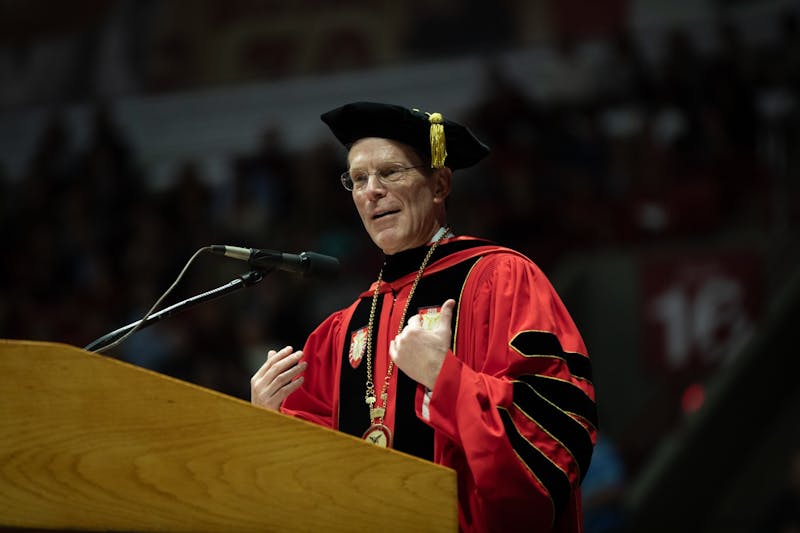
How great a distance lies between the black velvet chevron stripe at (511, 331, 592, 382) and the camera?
2328 millimetres

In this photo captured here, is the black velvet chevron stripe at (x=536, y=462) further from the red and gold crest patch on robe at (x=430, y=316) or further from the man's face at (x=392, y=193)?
the man's face at (x=392, y=193)

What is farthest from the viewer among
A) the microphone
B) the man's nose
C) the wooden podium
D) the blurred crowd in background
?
the blurred crowd in background

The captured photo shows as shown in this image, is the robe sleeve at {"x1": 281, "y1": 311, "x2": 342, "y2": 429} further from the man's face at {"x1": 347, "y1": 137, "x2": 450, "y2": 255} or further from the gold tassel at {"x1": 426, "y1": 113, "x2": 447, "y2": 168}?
the gold tassel at {"x1": 426, "y1": 113, "x2": 447, "y2": 168}

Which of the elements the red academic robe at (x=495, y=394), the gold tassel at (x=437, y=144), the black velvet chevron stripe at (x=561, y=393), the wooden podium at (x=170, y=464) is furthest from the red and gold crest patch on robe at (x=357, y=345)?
the wooden podium at (x=170, y=464)

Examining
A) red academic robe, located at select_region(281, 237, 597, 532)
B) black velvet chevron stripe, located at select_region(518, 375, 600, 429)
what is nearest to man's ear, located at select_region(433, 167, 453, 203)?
red academic robe, located at select_region(281, 237, 597, 532)

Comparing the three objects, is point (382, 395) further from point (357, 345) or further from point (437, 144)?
point (437, 144)

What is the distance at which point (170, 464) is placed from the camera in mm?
1858

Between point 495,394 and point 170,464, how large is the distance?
687 millimetres

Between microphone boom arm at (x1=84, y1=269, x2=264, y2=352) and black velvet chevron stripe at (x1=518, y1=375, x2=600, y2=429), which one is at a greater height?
microphone boom arm at (x1=84, y1=269, x2=264, y2=352)

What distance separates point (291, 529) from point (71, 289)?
22.7 ft

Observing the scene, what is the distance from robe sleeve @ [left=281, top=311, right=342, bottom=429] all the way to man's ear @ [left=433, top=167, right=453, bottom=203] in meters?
0.45

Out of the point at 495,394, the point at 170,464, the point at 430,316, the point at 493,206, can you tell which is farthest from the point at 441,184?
the point at 493,206

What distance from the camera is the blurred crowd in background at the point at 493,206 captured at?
7.26 m

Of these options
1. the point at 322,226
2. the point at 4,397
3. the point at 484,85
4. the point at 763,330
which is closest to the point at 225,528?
the point at 4,397
